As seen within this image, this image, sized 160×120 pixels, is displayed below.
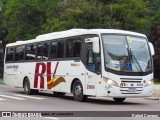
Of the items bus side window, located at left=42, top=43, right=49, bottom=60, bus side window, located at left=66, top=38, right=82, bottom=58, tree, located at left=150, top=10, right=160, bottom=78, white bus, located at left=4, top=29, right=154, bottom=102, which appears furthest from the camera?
tree, located at left=150, top=10, right=160, bottom=78

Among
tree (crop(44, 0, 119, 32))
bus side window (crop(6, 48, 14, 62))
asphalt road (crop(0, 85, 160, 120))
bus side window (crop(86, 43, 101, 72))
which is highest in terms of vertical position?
tree (crop(44, 0, 119, 32))

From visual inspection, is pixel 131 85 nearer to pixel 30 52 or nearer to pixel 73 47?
pixel 73 47

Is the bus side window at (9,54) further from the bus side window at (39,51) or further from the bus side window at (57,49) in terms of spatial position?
the bus side window at (57,49)

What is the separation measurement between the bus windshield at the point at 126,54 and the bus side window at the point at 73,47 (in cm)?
170

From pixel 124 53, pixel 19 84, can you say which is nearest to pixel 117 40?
pixel 124 53

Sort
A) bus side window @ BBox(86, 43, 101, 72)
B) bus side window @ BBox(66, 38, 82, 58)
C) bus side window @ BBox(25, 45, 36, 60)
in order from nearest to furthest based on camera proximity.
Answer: bus side window @ BBox(86, 43, 101, 72) → bus side window @ BBox(66, 38, 82, 58) → bus side window @ BBox(25, 45, 36, 60)

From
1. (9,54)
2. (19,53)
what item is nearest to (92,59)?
(19,53)

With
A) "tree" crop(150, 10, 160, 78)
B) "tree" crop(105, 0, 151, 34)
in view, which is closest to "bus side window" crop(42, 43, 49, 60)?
"tree" crop(105, 0, 151, 34)

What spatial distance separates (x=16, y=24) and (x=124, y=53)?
40419 millimetres

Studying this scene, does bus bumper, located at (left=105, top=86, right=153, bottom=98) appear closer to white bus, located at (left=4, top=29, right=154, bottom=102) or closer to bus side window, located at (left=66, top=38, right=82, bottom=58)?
white bus, located at (left=4, top=29, right=154, bottom=102)

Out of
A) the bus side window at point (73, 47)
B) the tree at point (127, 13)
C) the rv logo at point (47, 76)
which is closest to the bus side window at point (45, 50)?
the rv logo at point (47, 76)

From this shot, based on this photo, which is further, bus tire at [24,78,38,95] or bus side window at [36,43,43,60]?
bus tire at [24,78,38,95]

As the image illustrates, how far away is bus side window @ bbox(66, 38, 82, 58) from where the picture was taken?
63.2 feet

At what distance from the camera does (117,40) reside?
717 inches
